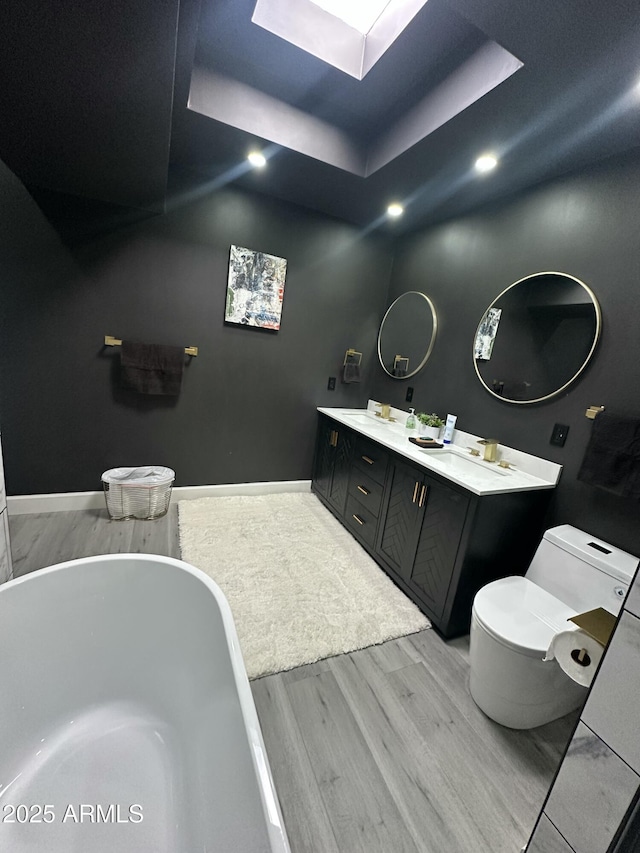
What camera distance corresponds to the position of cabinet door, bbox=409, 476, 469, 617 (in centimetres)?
164

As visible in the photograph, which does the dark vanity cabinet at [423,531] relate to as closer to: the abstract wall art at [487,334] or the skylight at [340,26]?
the abstract wall art at [487,334]

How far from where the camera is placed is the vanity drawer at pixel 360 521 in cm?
233

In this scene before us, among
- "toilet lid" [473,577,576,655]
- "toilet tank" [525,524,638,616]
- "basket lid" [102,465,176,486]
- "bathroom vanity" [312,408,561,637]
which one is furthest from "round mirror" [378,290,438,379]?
"basket lid" [102,465,176,486]

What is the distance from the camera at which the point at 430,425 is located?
96.8 inches

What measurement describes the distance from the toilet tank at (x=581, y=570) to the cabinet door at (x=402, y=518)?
1.97 ft

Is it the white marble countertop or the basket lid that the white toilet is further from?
the basket lid

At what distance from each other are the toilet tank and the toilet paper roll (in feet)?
1.96

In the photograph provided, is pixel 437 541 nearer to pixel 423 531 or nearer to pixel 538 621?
pixel 423 531

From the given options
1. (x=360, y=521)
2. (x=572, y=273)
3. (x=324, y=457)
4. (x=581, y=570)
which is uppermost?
(x=572, y=273)

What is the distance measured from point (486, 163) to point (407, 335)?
1.27 metres

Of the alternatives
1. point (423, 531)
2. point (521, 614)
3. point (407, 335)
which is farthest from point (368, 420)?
point (521, 614)

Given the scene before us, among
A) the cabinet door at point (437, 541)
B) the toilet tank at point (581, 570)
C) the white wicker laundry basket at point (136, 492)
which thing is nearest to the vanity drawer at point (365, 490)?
the cabinet door at point (437, 541)

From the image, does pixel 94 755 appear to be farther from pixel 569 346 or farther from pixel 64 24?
pixel 569 346

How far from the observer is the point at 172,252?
8.12 feet
